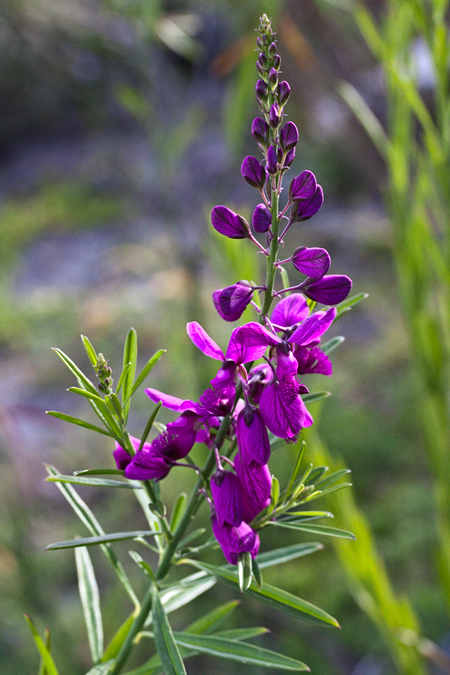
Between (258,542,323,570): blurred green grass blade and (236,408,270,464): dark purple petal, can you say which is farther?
(258,542,323,570): blurred green grass blade

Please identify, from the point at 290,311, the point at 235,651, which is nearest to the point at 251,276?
the point at 290,311

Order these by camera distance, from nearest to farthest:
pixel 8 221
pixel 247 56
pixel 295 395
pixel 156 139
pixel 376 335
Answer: pixel 295 395 → pixel 247 56 → pixel 156 139 → pixel 376 335 → pixel 8 221

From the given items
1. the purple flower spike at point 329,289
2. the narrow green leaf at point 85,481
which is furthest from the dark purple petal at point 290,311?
the narrow green leaf at point 85,481

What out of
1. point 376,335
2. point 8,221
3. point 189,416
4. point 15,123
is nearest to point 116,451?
point 189,416

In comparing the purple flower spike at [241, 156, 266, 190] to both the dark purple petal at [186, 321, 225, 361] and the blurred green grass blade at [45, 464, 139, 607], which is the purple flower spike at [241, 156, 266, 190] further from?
the blurred green grass blade at [45, 464, 139, 607]

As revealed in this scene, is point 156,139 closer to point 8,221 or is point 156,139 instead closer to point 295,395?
point 295,395

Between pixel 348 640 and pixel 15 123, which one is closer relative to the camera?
pixel 348 640

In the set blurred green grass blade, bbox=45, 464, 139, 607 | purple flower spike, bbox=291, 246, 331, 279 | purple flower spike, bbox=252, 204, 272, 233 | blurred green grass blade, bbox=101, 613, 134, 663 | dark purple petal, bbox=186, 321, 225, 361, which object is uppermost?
purple flower spike, bbox=252, 204, 272, 233

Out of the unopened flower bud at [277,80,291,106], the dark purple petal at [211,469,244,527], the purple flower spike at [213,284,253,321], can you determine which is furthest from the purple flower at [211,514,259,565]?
the unopened flower bud at [277,80,291,106]

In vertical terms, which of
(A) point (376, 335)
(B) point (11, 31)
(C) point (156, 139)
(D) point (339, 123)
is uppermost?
(B) point (11, 31)
